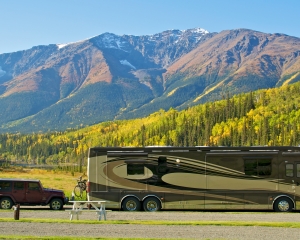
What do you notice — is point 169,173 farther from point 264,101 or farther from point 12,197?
point 264,101

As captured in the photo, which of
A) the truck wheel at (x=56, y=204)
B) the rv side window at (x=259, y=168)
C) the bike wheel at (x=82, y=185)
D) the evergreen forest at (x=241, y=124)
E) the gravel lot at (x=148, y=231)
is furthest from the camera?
the evergreen forest at (x=241, y=124)

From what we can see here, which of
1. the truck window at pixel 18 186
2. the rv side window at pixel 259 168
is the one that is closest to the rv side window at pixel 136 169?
the rv side window at pixel 259 168

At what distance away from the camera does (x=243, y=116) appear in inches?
6594

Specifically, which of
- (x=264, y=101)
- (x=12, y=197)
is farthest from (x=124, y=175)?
(x=264, y=101)

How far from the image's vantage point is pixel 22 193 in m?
33.9

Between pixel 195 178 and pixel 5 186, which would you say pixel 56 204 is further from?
pixel 195 178

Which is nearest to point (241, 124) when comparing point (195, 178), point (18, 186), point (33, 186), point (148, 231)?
point (195, 178)

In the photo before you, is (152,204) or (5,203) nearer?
(152,204)

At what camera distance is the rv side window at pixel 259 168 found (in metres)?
33.1

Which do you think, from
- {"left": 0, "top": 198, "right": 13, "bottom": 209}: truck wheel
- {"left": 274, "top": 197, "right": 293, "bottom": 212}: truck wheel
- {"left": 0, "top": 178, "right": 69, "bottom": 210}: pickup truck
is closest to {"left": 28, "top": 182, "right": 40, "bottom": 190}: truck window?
{"left": 0, "top": 178, "right": 69, "bottom": 210}: pickup truck

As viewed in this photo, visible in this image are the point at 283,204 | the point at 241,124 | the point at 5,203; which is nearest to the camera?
the point at 283,204

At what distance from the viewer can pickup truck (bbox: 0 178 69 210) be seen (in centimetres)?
3375

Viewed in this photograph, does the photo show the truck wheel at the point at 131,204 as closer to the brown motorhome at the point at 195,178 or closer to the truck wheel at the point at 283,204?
the brown motorhome at the point at 195,178

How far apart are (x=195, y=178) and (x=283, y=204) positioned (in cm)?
584
